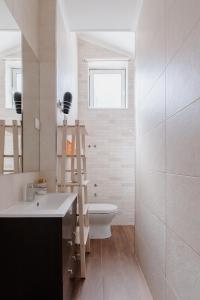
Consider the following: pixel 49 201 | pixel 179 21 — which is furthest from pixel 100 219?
pixel 179 21

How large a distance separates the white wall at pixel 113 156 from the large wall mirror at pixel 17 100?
1910mm

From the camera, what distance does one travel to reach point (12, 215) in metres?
1.54

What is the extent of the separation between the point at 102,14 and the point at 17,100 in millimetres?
1580

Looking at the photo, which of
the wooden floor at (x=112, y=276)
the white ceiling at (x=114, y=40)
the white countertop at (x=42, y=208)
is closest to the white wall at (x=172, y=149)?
the wooden floor at (x=112, y=276)

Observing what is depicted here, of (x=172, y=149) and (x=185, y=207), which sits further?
(x=172, y=149)

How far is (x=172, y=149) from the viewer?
159 cm

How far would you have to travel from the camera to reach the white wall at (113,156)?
14.8ft

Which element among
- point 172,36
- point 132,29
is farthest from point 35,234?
point 132,29

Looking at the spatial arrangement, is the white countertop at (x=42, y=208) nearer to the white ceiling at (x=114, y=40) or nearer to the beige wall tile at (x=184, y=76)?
the beige wall tile at (x=184, y=76)

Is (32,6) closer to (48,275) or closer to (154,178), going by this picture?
(154,178)

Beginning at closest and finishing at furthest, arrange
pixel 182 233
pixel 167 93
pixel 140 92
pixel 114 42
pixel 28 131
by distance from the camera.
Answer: pixel 182 233 < pixel 167 93 < pixel 28 131 < pixel 140 92 < pixel 114 42

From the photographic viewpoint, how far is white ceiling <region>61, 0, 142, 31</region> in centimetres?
285

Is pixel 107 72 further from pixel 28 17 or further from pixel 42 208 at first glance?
pixel 42 208

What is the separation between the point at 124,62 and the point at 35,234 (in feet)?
12.2
